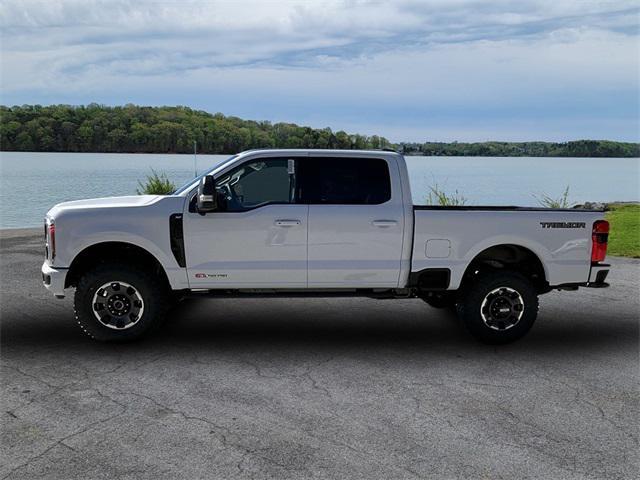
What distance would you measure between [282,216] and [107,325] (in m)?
2.15

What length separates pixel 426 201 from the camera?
1828cm

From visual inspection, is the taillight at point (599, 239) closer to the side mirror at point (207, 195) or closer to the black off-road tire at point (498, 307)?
the black off-road tire at point (498, 307)

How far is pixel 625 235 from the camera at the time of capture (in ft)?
51.3

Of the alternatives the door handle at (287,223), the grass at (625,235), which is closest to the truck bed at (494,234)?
the door handle at (287,223)

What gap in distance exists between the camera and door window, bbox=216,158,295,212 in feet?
22.4

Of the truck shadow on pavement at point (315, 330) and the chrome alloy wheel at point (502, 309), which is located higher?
the chrome alloy wheel at point (502, 309)

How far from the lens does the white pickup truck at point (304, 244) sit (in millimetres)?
6645

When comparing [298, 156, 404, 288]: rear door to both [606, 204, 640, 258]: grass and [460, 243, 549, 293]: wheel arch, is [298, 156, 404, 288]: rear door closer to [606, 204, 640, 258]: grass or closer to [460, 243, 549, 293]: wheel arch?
[460, 243, 549, 293]: wheel arch

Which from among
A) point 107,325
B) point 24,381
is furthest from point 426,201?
point 24,381

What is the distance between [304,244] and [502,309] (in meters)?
2.25

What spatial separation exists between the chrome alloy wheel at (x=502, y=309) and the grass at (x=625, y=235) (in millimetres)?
7781

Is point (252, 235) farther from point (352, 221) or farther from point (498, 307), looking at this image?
point (498, 307)

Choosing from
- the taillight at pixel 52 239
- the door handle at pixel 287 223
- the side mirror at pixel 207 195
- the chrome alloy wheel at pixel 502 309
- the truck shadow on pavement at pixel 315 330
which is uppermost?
the side mirror at pixel 207 195

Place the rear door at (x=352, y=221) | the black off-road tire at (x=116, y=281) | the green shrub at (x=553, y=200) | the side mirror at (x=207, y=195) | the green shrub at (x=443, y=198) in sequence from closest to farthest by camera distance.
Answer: the side mirror at (x=207, y=195)
the black off-road tire at (x=116, y=281)
the rear door at (x=352, y=221)
the green shrub at (x=553, y=200)
the green shrub at (x=443, y=198)
